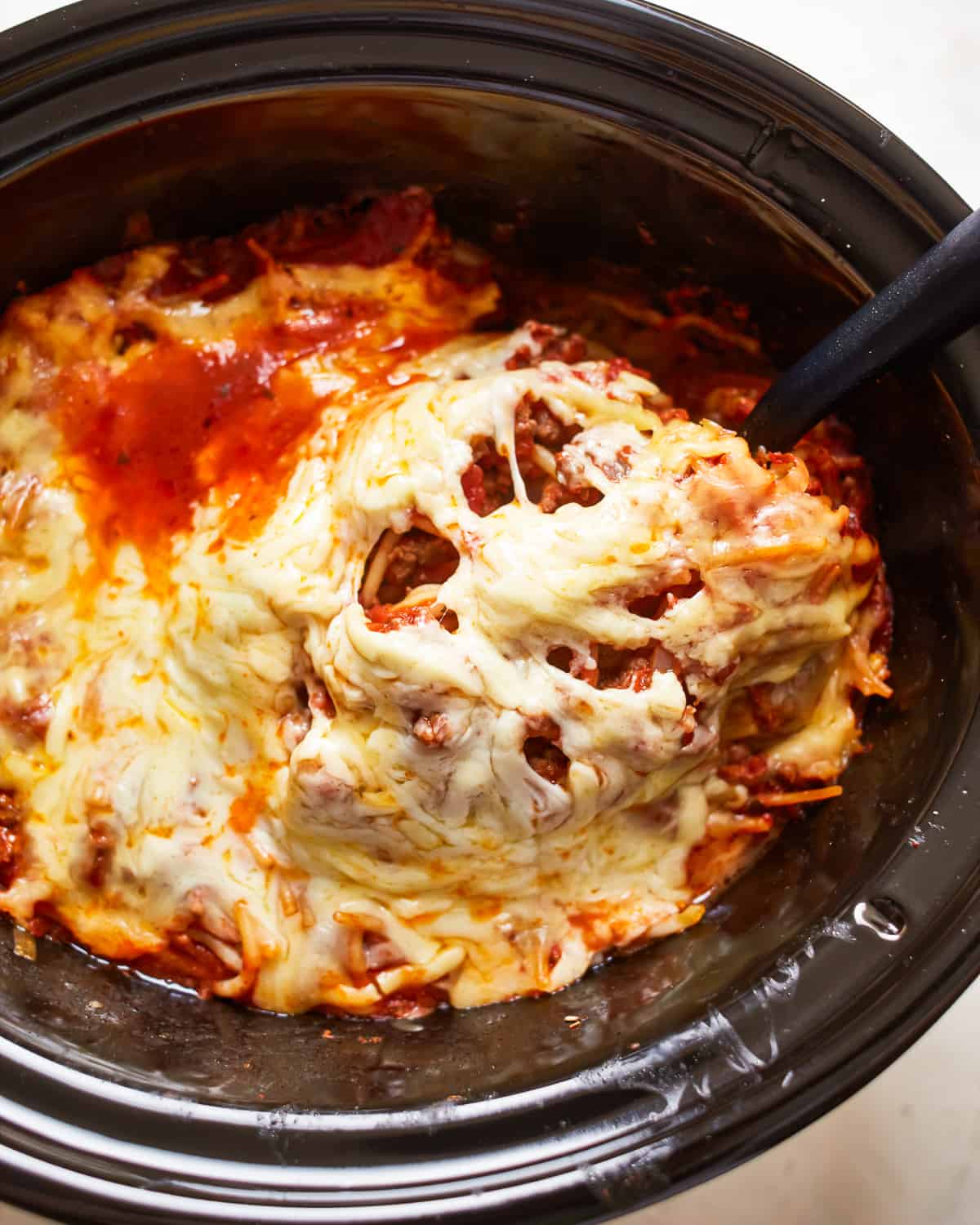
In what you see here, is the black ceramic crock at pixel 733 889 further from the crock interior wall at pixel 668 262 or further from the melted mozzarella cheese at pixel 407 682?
the melted mozzarella cheese at pixel 407 682

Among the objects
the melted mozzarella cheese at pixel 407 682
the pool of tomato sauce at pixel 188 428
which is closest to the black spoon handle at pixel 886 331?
the melted mozzarella cheese at pixel 407 682

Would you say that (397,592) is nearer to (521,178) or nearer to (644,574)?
(644,574)

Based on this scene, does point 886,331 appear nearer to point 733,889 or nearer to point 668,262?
point 668,262

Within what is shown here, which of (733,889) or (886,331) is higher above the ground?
(886,331)

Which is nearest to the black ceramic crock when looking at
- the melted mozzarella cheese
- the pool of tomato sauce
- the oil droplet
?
the oil droplet

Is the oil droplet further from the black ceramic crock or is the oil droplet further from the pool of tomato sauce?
the pool of tomato sauce

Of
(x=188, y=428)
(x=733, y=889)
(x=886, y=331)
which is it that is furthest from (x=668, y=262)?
(x=733, y=889)

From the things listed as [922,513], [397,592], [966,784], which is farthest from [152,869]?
[922,513]
